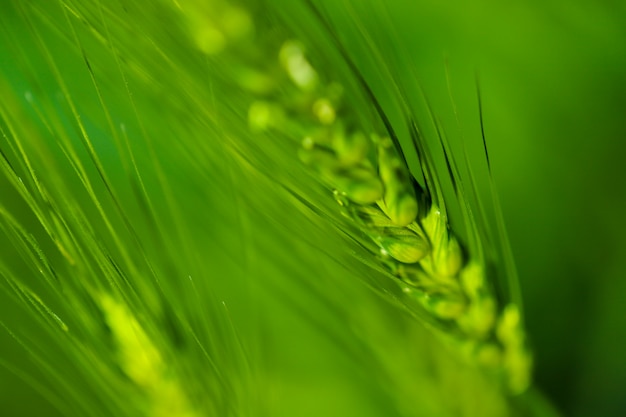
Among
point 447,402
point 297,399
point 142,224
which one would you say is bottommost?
point 447,402

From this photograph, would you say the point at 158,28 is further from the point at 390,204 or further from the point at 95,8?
the point at 390,204

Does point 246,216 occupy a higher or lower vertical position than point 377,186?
higher

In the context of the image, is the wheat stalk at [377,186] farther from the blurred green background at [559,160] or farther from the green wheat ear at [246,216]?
the blurred green background at [559,160]

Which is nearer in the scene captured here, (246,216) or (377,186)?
(377,186)

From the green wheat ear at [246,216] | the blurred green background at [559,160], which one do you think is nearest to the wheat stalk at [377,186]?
the green wheat ear at [246,216]

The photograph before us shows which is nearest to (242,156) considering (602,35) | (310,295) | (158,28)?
(158,28)

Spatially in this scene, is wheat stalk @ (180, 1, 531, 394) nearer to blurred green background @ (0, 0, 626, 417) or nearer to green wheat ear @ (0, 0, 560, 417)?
green wheat ear @ (0, 0, 560, 417)
